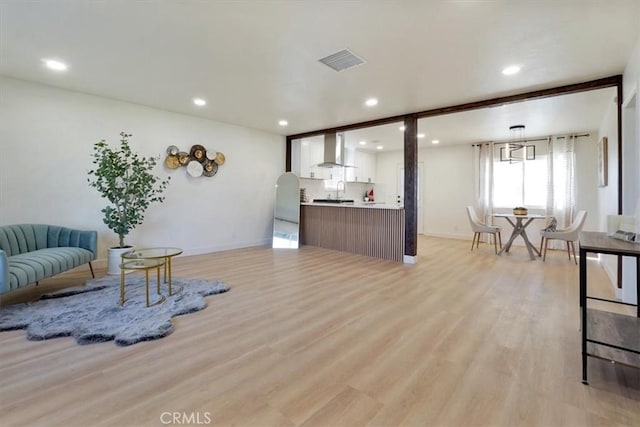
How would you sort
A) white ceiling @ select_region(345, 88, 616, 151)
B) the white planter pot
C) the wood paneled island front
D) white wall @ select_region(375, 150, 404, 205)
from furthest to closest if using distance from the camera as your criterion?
white wall @ select_region(375, 150, 404, 205) < the wood paneled island front < white ceiling @ select_region(345, 88, 616, 151) < the white planter pot

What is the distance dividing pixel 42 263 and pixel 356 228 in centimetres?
461

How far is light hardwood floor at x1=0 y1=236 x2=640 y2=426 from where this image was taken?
1.50 meters

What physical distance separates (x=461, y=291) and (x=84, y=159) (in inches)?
220

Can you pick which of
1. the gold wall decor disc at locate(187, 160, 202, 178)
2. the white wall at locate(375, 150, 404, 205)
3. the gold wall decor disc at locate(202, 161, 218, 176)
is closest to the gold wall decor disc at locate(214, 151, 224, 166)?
the gold wall decor disc at locate(202, 161, 218, 176)

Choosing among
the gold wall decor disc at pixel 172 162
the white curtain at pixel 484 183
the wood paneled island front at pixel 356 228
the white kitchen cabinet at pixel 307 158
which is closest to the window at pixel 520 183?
the white curtain at pixel 484 183

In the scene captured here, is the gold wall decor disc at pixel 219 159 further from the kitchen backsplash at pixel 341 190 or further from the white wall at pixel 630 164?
the white wall at pixel 630 164

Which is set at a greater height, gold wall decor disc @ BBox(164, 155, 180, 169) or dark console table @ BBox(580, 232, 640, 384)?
gold wall decor disc @ BBox(164, 155, 180, 169)

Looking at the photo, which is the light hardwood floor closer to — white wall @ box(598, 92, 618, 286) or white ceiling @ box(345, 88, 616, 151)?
white wall @ box(598, 92, 618, 286)

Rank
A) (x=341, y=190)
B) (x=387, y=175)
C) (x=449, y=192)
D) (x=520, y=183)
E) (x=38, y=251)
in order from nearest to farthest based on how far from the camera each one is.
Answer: (x=38, y=251), (x=520, y=183), (x=449, y=192), (x=341, y=190), (x=387, y=175)

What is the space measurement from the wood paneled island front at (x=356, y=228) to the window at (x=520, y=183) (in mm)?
3637

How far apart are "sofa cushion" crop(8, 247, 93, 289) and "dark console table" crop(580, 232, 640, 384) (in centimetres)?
442

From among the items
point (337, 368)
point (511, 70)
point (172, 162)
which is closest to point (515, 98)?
point (511, 70)

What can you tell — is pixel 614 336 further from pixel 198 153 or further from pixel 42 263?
pixel 198 153

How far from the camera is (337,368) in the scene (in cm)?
190
